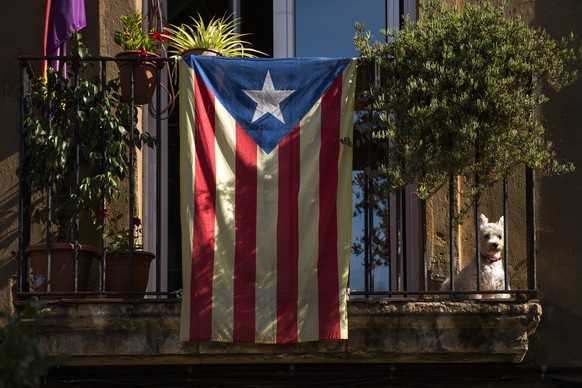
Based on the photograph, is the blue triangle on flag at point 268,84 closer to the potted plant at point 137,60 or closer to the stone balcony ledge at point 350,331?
the potted plant at point 137,60

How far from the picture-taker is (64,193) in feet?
26.0

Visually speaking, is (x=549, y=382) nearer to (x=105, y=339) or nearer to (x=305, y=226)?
(x=305, y=226)

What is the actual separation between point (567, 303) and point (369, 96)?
1.93 m

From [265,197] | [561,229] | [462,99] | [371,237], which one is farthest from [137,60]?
[561,229]

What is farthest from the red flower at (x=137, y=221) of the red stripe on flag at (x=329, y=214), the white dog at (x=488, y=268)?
the white dog at (x=488, y=268)

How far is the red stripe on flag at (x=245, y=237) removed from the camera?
743 centimetres

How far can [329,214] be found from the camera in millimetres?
7605

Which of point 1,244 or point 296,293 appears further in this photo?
point 1,244

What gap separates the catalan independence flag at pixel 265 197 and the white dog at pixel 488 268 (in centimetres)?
76

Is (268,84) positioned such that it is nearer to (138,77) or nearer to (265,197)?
(265,197)

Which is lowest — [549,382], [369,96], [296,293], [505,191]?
[549,382]

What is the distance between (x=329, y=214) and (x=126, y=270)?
4.16 feet

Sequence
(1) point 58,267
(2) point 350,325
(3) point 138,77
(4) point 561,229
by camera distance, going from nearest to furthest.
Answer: (2) point 350,325, (1) point 58,267, (3) point 138,77, (4) point 561,229

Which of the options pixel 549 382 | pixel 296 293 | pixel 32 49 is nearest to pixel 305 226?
pixel 296 293
